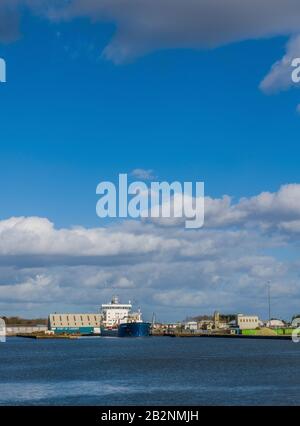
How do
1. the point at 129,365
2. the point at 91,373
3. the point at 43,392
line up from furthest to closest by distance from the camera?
the point at 129,365
the point at 91,373
the point at 43,392

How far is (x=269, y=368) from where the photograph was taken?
3302 inches

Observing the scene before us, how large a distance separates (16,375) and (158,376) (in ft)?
52.8

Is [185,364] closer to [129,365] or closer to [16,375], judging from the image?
[129,365]
